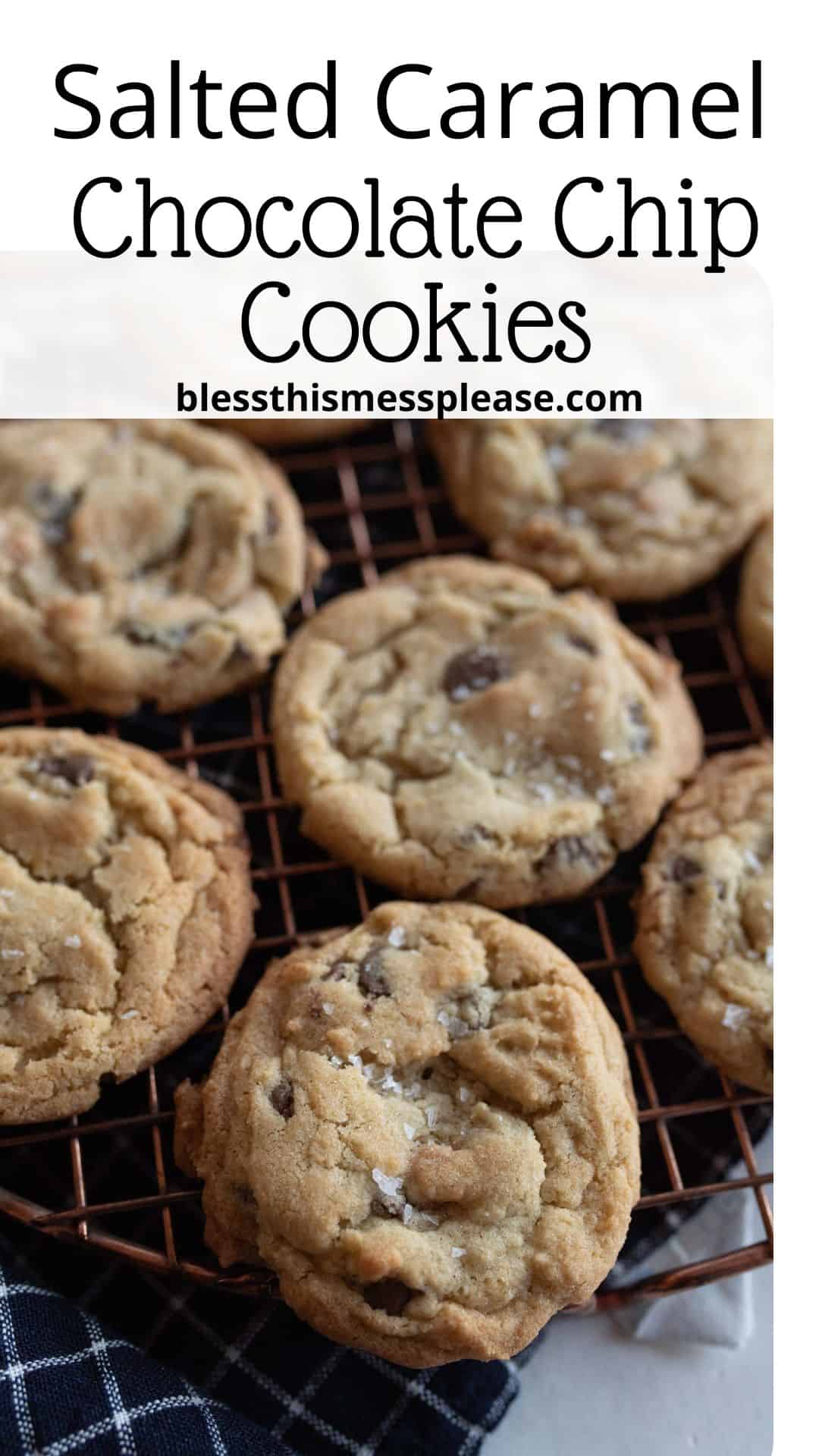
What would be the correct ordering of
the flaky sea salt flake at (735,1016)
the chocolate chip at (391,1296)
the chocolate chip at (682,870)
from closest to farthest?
the chocolate chip at (391,1296), the flaky sea salt flake at (735,1016), the chocolate chip at (682,870)

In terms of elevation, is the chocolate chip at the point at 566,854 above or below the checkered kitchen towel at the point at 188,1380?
above

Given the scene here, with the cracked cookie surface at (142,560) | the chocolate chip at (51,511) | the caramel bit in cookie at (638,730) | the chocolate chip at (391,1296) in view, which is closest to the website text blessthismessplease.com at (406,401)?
the cracked cookie surface at (142,560)

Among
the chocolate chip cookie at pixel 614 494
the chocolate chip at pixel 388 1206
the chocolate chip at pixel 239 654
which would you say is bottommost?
the chocolate chip at pixel 388 1206

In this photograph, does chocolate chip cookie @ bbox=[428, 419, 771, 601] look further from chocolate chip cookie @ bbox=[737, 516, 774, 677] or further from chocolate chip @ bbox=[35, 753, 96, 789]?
chocolate chip @ bbox=[35, 753, 96, 789]

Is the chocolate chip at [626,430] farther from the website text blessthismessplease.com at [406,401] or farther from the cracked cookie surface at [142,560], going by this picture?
the cracked cookie surface at [142,560]

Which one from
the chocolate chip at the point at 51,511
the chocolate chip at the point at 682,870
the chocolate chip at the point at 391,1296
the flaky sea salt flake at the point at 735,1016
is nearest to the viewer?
the chocolate chip at the point at 391,1296

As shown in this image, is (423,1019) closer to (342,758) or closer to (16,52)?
(342,758)
